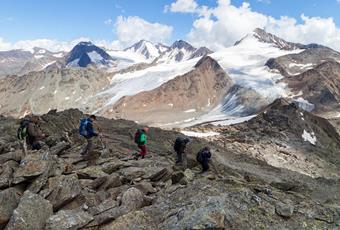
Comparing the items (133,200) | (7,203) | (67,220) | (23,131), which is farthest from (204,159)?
(7,203)

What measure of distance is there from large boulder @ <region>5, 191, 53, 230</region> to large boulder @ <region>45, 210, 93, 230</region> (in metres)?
0.31

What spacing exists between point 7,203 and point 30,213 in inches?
45.8

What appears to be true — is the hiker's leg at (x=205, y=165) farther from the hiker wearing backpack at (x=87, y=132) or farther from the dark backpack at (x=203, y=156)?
the hiker wearing backpack at (x=87, y=132)

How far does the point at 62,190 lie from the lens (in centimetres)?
1569

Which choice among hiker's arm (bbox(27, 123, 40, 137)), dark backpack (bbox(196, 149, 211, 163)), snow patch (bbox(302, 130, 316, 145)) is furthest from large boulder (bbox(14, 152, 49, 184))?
snow patch (bbox(302, 130, 316, 145))

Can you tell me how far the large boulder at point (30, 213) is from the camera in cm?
1345

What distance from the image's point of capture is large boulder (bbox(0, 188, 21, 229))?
14.0 meters

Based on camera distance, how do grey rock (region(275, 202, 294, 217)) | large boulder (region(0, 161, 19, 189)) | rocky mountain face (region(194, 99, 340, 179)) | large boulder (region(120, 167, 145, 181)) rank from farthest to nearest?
rocky mountain face (region(194, 99, 340, 179))
large boulder (region(120, 167, 145, 181))
large boulder (region(0, 161, 19, 189))
grey rock (region(275, 202, 294, 217))

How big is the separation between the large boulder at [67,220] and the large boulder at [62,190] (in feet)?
2.94

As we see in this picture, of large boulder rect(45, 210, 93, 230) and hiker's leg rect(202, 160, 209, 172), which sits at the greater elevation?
hiker's leg rect(202, 160, 209, 172)

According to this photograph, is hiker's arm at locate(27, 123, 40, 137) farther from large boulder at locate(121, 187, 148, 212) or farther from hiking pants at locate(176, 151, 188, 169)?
large boulder at locate(121, 187, 148, 212)

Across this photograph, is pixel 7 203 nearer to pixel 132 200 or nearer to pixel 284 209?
pixel 132 200

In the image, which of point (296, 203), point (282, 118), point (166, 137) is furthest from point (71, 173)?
point (282, 118)

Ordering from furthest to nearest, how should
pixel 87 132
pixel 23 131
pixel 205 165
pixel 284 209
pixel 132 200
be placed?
pixel 87 132 < pixel 205 165 < pixel 23 131 < pixel 284 209 < pixel 132 200
